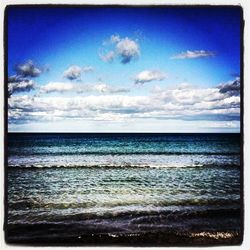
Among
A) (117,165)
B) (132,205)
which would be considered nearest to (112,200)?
(132,205)

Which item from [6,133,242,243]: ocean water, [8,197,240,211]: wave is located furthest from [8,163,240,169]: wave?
[8,197,240,211]: wave

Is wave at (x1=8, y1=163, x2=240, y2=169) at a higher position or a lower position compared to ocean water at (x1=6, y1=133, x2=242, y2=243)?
higher

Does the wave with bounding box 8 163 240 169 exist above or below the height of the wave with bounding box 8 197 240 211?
above

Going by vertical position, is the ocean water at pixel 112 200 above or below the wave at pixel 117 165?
below

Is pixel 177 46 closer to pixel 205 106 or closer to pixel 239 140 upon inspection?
pixel 205 106

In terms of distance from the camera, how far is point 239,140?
13.5ft

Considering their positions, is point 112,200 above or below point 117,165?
below

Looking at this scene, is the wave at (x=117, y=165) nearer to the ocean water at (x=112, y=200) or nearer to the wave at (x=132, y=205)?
the ocean water at (x=112, y=200)

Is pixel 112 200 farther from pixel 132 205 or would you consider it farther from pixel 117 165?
pixel 117 165

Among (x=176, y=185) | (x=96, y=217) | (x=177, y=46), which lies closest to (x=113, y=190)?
(x=96, y=217)

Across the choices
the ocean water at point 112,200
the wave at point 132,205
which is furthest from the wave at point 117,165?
the wave at point 132,205

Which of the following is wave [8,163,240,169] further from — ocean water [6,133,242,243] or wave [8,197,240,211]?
wave [8,197,240,211]
